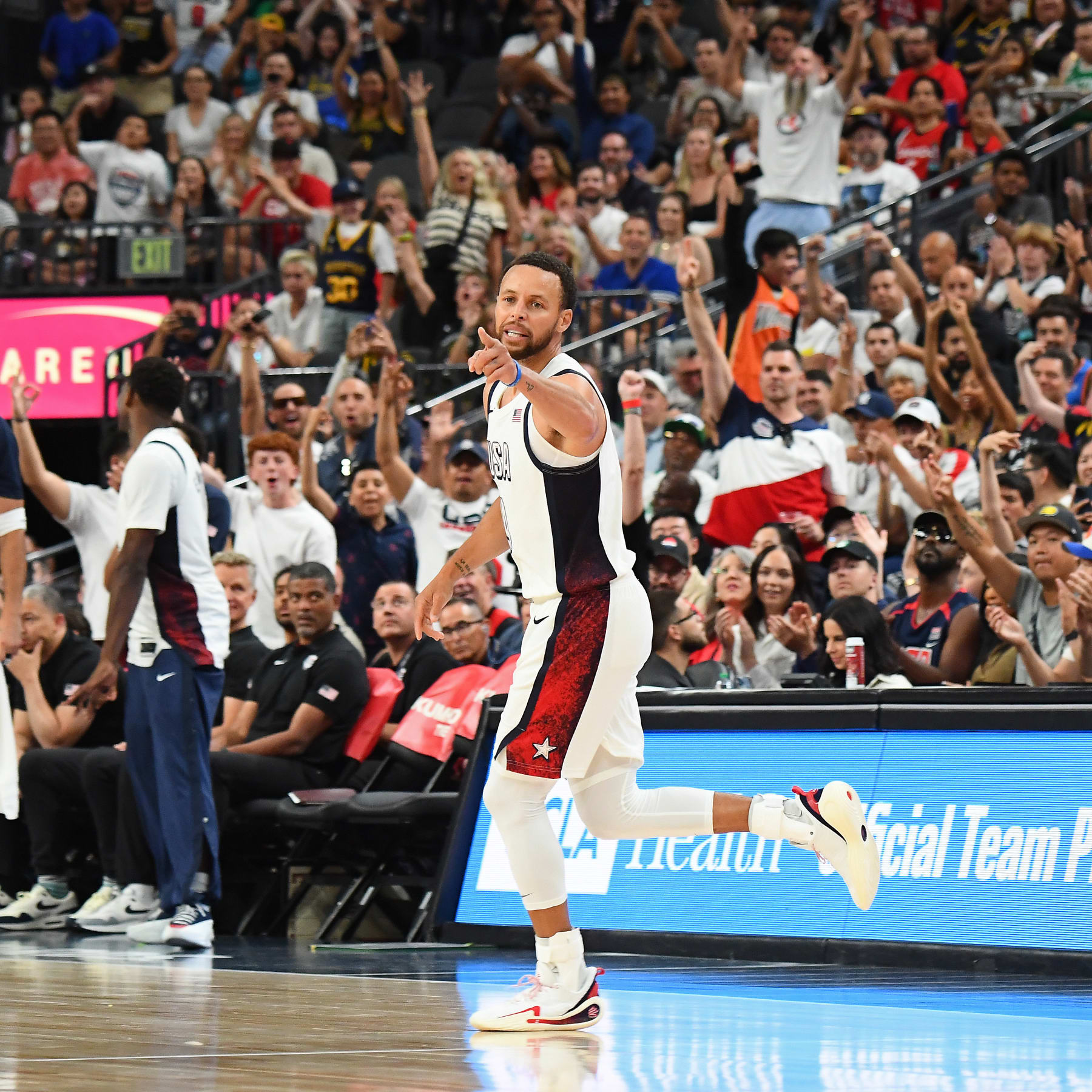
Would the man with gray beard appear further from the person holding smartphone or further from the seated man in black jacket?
the seated man in black jacket

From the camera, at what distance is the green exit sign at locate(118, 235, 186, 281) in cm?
1633

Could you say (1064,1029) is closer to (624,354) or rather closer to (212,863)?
(212,863)

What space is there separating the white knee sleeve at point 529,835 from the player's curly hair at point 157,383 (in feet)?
11.5

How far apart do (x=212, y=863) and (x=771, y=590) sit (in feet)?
10.2

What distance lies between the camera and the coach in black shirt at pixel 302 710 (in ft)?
31.0

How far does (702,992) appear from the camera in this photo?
6.39m

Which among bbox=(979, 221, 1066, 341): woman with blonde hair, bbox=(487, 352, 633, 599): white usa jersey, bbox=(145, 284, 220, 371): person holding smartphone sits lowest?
bbox=(487, 352, 633, 599): white usa jersey

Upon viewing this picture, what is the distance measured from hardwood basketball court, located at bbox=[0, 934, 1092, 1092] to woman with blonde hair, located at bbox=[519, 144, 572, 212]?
10.1 m

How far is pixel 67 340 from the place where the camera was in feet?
54.0

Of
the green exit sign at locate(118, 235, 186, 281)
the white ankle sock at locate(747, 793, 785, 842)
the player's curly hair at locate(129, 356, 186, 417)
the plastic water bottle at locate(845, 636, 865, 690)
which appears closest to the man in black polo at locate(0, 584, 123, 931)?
the player's curly hair at locate(129, 356, 186, 417)

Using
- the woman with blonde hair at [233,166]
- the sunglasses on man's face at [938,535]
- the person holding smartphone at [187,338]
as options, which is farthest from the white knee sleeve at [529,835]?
the woman with blonde hair at [233,166]

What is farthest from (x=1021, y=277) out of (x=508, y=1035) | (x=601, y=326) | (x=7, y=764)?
(x=508, y=1035)

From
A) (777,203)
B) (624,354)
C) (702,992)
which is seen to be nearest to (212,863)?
(702,992)

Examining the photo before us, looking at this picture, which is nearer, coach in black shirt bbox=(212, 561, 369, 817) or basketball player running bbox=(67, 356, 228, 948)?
basketball player running bbox=(67, 356, 228, 948)
